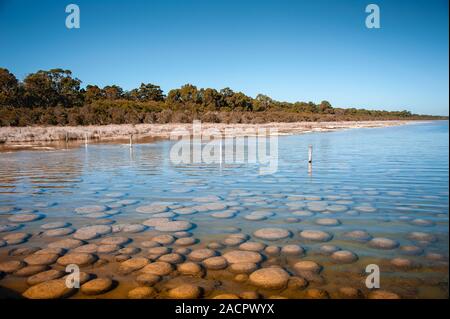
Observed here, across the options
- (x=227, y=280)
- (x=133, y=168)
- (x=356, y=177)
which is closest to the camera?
(x=227, y=280)

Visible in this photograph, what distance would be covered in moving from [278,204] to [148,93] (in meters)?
82.2

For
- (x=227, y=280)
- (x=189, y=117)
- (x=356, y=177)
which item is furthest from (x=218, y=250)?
(x=189, y=117)

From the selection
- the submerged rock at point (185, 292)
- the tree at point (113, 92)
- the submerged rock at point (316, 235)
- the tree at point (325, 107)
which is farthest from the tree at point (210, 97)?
the submerged rock at point (185, 292)

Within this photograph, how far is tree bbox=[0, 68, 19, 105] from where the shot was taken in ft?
155

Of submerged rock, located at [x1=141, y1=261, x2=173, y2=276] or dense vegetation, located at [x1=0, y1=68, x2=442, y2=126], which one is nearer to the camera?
submerged rock, located at [x1=141, y1=261, x2=173, y2=276]

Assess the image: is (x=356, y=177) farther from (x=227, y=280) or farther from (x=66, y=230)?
(x=66, y=230)

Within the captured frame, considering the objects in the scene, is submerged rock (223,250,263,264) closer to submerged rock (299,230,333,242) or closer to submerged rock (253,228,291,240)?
submerged rock (253,228,291,240)

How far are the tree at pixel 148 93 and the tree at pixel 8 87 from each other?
3583 cm

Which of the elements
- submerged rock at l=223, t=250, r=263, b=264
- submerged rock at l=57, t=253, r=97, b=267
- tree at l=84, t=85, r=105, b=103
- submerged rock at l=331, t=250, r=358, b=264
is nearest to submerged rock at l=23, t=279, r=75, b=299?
submerged rock at l=57, t=253, r=97, b=267

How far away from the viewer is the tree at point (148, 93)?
8438cm

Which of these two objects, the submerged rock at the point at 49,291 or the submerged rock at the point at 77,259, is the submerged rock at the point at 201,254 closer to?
the submerged rock at the point at 77,259

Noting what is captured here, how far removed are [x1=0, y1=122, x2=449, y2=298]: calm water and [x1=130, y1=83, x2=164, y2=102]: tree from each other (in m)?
72.9

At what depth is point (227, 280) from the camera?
4172 millimetres
